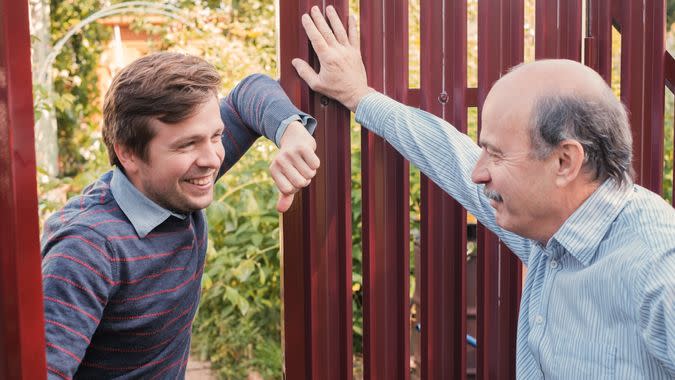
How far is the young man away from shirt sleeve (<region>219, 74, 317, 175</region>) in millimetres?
10

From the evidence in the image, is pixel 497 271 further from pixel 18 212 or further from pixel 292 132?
pixel 18 212

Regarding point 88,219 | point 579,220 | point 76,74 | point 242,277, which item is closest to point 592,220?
point 579,220

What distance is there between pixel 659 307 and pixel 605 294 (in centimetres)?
17

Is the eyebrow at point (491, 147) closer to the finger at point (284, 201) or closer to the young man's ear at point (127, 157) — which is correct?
the finger at point (284, 201)

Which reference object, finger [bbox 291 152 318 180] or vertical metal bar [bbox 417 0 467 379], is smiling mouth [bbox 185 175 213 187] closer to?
finger [bbox 291 152 318 180]

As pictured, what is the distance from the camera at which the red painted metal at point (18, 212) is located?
120 centimetres

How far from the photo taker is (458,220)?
2385mm

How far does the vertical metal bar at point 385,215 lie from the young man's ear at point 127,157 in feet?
2.08

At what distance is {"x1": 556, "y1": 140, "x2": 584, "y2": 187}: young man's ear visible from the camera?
1764mm

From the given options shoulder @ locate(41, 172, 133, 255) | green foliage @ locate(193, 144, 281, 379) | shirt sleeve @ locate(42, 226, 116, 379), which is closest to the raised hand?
→ shoulder @ locate(41, 172, 133, 255)

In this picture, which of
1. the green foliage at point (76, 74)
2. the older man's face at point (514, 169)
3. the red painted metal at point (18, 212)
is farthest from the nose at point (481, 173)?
the green foliage at point (76, 74)

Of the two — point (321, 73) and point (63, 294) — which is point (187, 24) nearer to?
point (321, 73)

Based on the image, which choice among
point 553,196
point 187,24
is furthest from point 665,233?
point 187,24

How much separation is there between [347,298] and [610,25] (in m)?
1.08
